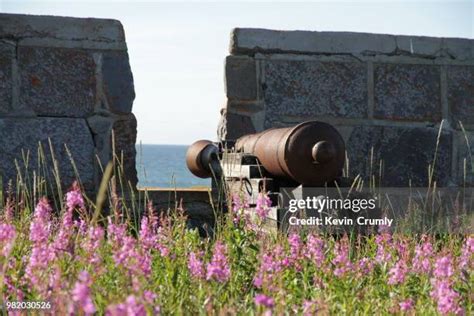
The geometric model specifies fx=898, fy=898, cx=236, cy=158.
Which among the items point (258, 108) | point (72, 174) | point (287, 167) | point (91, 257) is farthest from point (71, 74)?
point (91, 257)

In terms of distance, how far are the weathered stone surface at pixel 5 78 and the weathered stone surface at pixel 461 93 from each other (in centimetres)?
340

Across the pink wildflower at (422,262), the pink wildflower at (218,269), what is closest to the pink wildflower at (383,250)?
the pink wildflower at (422,262)

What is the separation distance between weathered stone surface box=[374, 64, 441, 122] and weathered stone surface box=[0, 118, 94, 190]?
89.0 inches

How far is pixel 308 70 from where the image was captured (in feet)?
22.5

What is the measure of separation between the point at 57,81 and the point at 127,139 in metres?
0.65

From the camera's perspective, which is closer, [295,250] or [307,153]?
[295,250]

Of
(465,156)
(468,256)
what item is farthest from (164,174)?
(468,256)

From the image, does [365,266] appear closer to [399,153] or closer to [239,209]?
[239,209]

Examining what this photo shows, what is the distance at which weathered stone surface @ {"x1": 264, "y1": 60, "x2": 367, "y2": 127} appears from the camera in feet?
22.2

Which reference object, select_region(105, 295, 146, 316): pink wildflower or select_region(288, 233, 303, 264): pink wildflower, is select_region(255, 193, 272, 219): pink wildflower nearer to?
select_region(288, 233, 303, 264): pink wildflower

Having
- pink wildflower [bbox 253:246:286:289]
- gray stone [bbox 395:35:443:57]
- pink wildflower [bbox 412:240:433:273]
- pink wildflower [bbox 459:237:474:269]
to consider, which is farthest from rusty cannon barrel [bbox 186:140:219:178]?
pink wildflower [bbox 253:246:286:289]

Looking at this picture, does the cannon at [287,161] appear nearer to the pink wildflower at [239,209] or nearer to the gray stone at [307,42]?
the gray stone at [307,42]

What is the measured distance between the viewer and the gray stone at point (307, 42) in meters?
6.72

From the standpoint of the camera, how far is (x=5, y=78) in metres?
6.32
